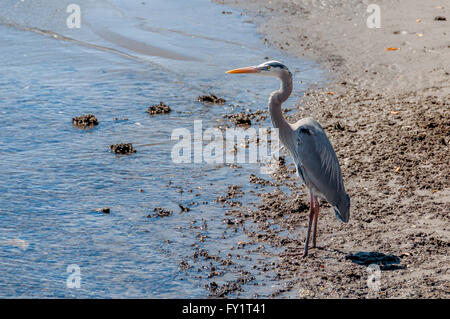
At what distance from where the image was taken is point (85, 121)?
9180mm

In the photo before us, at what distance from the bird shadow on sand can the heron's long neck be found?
142cm

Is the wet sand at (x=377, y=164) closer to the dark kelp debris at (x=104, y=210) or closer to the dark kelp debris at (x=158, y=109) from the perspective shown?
the dark kelp debris at (x=104, y=210)

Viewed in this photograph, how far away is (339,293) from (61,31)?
10437mm

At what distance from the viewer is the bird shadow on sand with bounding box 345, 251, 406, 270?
584 centimetres

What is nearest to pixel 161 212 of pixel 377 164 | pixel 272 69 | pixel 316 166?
pixel 316 166

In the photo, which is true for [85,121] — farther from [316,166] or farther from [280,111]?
[316,166]

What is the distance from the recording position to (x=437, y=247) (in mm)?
6043

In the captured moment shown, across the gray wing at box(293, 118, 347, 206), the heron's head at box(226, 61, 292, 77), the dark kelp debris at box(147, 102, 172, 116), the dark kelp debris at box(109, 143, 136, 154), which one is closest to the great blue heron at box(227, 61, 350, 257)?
the gray wing at box(293, 118, 347, 206)

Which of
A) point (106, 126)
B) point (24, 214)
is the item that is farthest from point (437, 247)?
point (106, 126)

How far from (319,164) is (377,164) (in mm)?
1686

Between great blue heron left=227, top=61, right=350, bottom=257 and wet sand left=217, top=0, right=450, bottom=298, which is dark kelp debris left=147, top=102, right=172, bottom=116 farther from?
great blue heron left=227, top=61, right=350, bottom=257

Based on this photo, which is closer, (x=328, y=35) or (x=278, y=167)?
(x=278, y=167)

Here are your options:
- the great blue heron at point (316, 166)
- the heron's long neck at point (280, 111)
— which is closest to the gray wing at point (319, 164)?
the great blue heron at point (316, 166)

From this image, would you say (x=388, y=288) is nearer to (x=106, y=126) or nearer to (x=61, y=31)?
(x=106, y=126)
